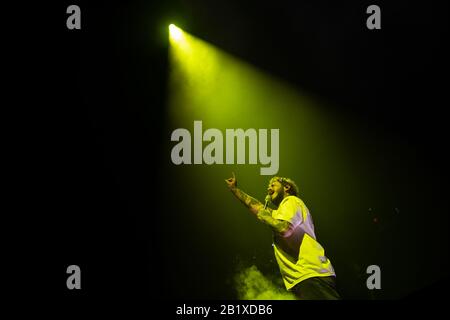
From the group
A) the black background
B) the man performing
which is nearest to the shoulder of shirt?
the man performing

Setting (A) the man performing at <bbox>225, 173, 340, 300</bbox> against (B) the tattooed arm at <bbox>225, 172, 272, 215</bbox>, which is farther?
(B) the tattooed arm at <bbox>225, 172, 272, 215</bbox>

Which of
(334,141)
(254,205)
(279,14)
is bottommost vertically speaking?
(254,205)

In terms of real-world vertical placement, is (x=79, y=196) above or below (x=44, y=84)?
below

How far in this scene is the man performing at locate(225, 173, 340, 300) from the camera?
3.56m

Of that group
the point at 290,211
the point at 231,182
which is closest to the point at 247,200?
the point at 231,182

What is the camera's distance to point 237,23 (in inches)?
149

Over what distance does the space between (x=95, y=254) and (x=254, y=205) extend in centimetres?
144

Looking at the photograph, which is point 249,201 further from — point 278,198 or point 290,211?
point 290,211

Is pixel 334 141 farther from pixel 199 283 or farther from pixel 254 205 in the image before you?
pixel 199 283

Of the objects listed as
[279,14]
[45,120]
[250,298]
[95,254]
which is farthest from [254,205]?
[45,120]

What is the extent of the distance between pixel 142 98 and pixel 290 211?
1.65 metres

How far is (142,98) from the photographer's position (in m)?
3.79

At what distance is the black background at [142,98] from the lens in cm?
365

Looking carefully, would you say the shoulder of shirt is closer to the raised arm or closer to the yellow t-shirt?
the yellow t-shirt
